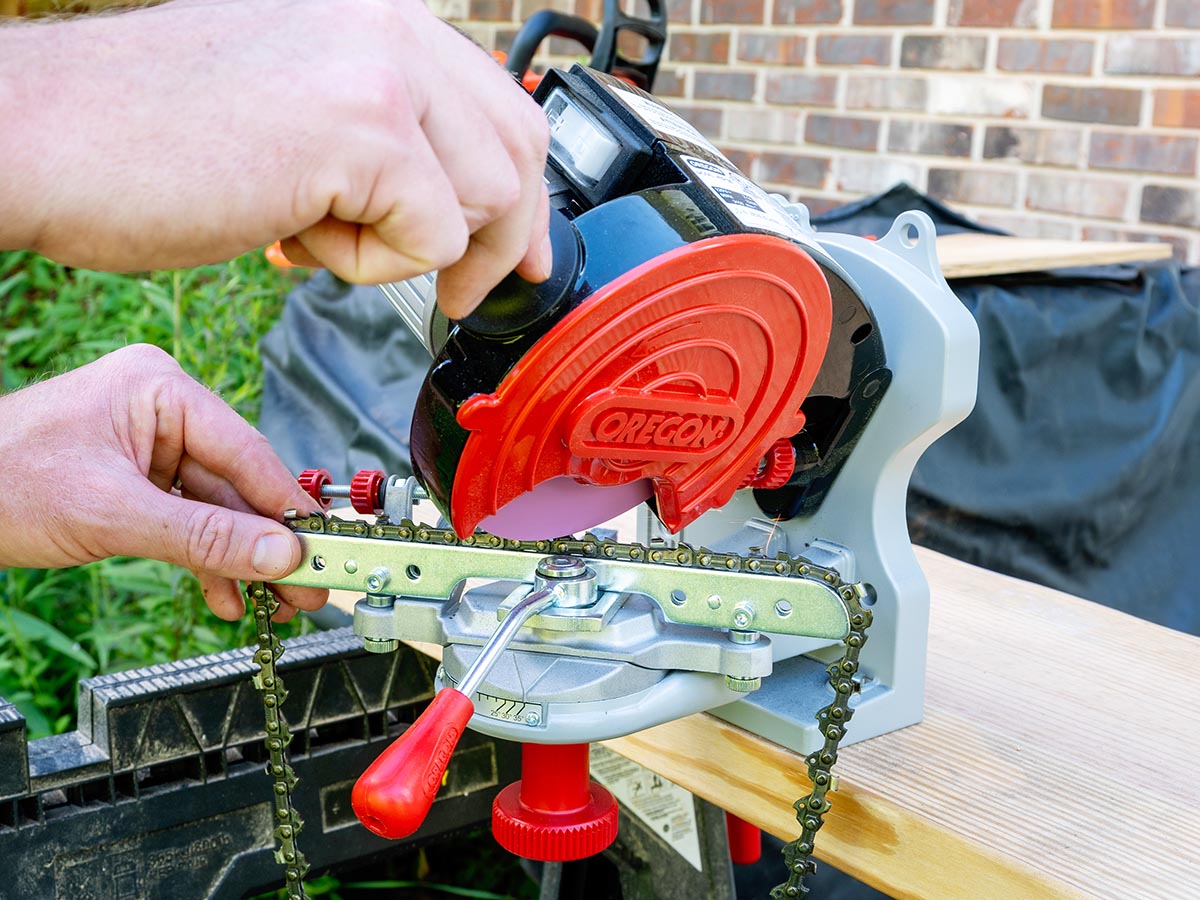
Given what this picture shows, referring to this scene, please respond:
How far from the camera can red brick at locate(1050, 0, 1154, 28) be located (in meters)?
2.55

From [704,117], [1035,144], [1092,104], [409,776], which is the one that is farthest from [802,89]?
[409,776]

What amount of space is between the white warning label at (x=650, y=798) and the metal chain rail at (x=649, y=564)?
0.44 m

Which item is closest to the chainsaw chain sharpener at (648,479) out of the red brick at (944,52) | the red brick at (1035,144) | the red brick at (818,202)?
the red brick at (1035,144)

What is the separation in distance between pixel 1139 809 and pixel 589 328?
56cm

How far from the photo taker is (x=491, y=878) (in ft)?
7.72

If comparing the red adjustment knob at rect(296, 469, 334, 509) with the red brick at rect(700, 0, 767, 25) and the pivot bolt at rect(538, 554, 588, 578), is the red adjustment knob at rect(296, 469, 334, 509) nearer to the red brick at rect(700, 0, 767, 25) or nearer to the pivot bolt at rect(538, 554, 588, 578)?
the pivot bolt at rect(538, 554, 588, 578)

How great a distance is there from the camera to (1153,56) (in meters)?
2.56

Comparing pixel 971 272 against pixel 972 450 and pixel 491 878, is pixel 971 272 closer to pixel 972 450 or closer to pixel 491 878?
pixel 972 450

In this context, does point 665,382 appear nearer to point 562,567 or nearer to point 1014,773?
point 562,567

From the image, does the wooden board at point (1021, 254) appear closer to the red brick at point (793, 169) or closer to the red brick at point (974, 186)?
the red brick at point (974, 186)

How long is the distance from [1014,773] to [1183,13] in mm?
2070

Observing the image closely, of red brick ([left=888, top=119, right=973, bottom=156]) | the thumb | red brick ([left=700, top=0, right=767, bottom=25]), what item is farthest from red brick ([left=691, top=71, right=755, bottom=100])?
the thumb

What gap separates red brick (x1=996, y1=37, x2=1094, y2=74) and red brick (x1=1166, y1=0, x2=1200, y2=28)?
17 centimetres

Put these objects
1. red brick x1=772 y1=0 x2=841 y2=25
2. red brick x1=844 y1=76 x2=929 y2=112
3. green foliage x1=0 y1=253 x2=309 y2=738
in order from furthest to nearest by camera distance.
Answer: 1. red brick x1=772 y1=0 x2=841 y2=25
2. red brick x1=844 y1=76 x2=929 y2=112
3. green foliage x1=0 y1=253 x2=309 y2=738
